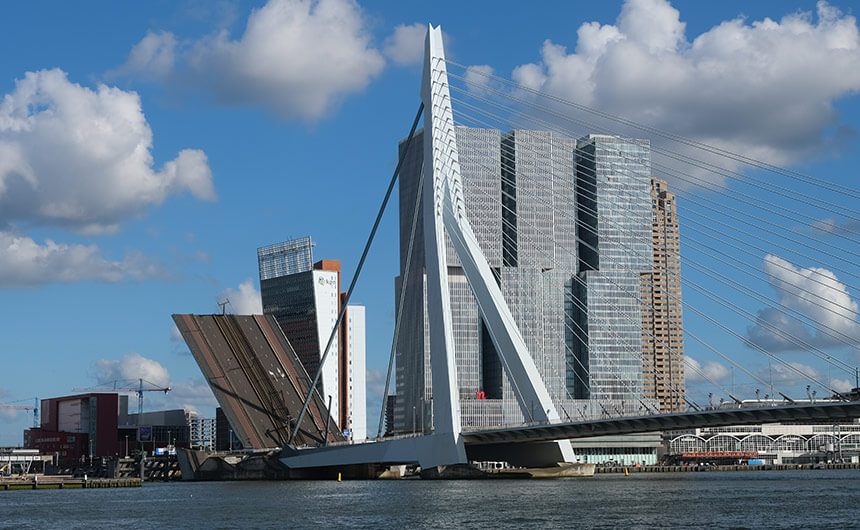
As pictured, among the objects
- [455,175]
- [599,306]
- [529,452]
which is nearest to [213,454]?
[529,452]

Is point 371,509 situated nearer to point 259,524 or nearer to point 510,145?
point 259,524

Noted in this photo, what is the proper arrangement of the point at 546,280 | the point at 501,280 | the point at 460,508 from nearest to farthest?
1. the point at 460,508
2. the point at 501,280
3. the point at 546,280

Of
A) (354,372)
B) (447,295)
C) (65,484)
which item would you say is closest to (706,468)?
(354,372)

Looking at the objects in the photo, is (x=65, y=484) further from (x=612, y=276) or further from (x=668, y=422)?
(x=612, y=276)

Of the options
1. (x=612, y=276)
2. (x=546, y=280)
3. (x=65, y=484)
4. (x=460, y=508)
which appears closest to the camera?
(x=460, y=508)

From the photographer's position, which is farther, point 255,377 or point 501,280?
point 501,280

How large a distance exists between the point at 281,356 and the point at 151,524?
3292 cm

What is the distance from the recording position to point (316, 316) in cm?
13750

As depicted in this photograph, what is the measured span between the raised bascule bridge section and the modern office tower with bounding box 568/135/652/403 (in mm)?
57778

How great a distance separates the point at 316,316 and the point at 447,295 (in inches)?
3264

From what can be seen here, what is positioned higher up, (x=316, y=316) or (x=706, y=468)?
(x=316, y=316)

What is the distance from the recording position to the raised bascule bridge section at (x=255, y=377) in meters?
67.1

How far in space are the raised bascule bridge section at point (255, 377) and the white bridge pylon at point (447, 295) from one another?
15.2 m

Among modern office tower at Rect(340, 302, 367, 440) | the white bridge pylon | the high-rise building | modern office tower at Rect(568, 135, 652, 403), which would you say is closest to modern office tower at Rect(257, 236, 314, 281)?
modern office tower at Rect(340, 302, 367, 440)
